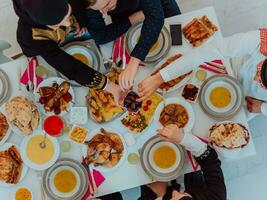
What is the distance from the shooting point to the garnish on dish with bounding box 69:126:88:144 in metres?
1.74

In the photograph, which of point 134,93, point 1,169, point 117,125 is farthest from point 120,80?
point 1,169

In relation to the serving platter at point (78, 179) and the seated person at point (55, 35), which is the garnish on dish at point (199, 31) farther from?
the serving platter at point (78, 179)

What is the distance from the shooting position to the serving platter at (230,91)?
5.63ft

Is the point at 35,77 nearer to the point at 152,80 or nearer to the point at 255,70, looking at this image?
the point at 152,80

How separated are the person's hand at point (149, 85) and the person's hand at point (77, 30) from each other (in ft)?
1.18

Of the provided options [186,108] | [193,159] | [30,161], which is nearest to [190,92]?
[186,108]

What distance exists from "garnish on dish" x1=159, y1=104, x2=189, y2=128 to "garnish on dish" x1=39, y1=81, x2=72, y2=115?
16.0 inches

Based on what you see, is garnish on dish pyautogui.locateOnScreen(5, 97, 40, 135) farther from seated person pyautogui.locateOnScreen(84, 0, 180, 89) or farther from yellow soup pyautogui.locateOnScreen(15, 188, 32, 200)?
seated person pyautogui.locateOnScreen(84, 0, 180, 89)

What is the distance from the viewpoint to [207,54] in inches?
66.3

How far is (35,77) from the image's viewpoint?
179 cm

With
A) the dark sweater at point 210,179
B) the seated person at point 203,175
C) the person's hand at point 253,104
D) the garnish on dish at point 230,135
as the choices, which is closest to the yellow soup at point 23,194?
the seated person at point 203,175

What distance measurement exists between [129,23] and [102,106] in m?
0.38

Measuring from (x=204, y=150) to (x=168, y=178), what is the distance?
19cm

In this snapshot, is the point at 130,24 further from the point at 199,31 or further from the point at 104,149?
the point at 104,149
